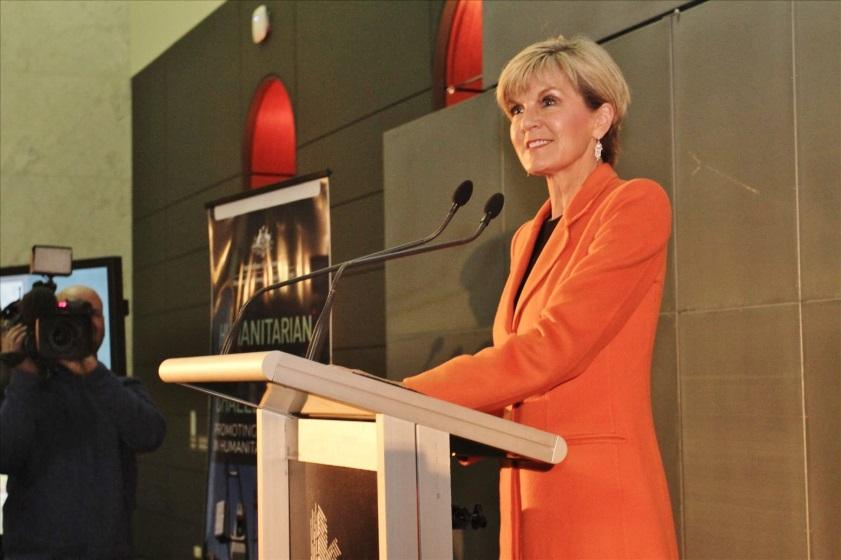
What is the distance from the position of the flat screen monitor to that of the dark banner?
1.62 feet

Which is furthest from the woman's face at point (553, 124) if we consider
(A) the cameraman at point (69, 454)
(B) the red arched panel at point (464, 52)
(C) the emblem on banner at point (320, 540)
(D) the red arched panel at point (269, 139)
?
(D) the red arched panel at point (269, 139)

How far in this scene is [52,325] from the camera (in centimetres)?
369

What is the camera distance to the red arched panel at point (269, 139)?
6965mm

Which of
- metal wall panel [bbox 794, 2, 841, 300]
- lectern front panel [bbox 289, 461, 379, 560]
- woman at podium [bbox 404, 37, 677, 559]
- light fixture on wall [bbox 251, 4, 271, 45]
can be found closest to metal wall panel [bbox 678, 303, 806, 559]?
metal wall panel [bbox 794, 2, 841, 300]

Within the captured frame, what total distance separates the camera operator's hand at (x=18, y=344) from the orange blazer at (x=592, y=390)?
2284 mm

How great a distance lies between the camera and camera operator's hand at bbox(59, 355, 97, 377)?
3.72m

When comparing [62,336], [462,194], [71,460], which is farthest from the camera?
[62,336]

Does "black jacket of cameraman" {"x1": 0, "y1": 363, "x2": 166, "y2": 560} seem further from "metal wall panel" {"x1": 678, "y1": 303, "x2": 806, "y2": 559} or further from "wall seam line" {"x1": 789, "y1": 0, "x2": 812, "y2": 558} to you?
"wall seam line" {"x1": 789, "y1": 0, "x2": 812, "y2": 558}

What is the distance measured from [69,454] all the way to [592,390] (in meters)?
2.27

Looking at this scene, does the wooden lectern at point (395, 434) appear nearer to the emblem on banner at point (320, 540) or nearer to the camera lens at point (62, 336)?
the emblem on banner at point (320, 540)

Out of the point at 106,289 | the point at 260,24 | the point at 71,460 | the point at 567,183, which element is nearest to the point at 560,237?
the point at 567,183

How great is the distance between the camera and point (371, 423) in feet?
5.12

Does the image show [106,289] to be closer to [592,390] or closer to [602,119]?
[602,119]

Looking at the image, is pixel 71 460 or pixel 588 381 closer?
pixel 588 381
